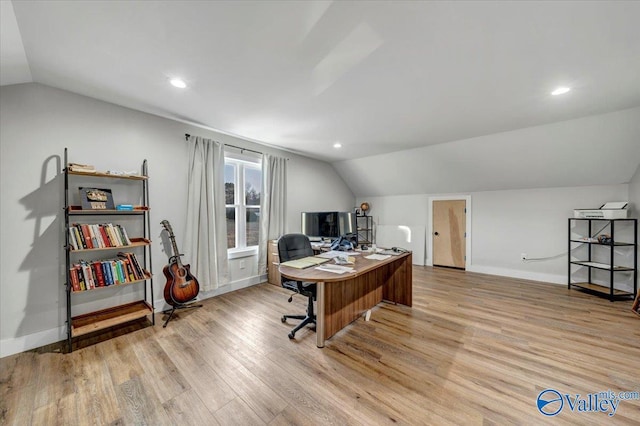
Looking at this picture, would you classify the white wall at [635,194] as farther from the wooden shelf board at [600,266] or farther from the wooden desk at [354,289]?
the wooden desk at [354,289]

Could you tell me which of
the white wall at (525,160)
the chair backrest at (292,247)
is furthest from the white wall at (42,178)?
the white wall at (525,160)

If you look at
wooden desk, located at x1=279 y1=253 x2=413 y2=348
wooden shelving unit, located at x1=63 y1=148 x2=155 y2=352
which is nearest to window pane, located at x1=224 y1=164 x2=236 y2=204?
wooden shelving unit, located at x1=63 y1=148 x2=155 y2=352

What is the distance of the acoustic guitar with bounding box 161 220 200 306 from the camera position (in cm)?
286

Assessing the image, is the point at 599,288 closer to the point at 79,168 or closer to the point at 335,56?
the point at 335,56

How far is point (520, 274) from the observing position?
4535mm

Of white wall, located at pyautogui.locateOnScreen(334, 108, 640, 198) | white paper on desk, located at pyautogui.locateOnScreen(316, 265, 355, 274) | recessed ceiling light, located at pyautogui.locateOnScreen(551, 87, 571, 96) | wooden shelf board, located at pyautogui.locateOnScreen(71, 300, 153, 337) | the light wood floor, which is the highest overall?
recessed ceiling light, located at pyautogui.locateOnScreen(551, 87, 571, 96)

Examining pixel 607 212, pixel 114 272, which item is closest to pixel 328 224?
pixel 114 272

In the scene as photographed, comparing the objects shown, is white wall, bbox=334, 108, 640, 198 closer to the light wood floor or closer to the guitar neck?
the light wood floor

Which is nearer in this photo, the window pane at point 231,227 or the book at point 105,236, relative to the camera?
the book at point 105,236

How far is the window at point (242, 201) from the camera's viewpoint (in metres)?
4.02

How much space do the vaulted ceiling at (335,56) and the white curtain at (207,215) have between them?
580 millimetres

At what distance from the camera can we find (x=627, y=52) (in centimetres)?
180

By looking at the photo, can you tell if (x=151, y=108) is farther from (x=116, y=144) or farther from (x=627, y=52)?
(x=627, y=52)

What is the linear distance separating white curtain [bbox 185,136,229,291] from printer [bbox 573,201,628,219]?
568 centimetres
